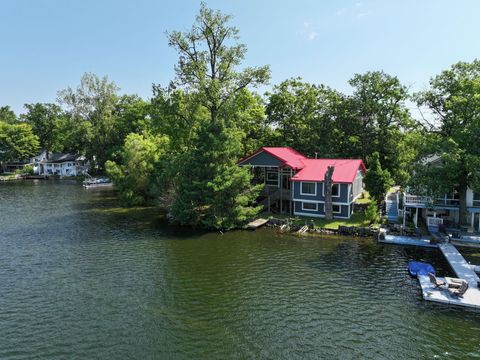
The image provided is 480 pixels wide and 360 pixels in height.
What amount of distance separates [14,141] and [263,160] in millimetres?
91102

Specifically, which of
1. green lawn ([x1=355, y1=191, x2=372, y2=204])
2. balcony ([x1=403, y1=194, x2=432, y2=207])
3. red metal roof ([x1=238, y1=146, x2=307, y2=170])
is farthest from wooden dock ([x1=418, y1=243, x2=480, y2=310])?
red metal roof ([x1=238, y1=146, x2=307, y2=170])

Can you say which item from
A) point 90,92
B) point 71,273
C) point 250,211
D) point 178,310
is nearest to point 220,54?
point 250,211

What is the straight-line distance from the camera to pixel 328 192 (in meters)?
Result: 37.5

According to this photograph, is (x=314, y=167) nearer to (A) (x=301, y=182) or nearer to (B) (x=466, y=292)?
(A) (x=301, y=182)

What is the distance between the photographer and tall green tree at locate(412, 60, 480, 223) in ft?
96.6

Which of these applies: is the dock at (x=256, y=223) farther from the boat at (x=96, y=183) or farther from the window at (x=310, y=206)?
the boat at (x=96, y=183)

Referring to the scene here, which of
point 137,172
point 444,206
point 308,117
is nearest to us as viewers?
point 444,206

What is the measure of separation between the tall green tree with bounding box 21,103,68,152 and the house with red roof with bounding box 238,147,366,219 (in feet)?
300

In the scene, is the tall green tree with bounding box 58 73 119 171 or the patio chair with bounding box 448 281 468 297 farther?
the tall green tree with bounding box 58 73 119 171

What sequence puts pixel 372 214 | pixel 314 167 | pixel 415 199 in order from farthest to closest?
pixel 314 167 → pixel 372 214 → pixel 415 199

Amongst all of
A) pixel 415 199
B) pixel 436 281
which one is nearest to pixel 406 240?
pixel 415 199

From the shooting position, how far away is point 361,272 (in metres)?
24.8

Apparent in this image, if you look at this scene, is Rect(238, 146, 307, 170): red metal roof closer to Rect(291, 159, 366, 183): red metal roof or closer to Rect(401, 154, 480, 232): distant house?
Rect(291, 159, 366, 183): red metal roof

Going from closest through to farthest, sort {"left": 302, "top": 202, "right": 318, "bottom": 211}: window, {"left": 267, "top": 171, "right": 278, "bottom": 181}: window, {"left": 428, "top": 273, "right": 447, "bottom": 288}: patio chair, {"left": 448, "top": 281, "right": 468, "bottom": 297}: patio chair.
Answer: {"left": 448, "top": 281, "right": 468, "bottom": 297}: patio chair, {"left": 428, "top": 273, "right": 447, "bottom": 288}: patio chair, {"left": 302, "top": 202, "right": 318, "bottom": 211}: window, {"left": 267, "top": 171, "right": 278, "bottom": 181}: window
